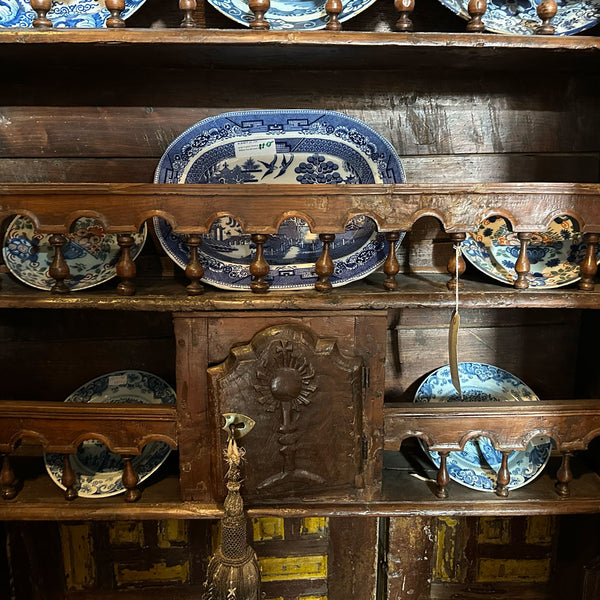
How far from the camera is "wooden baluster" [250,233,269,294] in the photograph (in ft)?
2.89

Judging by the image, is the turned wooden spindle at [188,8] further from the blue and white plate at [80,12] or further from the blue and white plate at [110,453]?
the blue and white plate at [110,453]

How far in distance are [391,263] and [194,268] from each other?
13.7 inches

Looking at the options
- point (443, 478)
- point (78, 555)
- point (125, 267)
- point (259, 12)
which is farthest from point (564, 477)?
point (78, 555)

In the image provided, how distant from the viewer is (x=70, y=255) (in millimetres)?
1033

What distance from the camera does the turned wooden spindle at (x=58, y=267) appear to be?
88cm

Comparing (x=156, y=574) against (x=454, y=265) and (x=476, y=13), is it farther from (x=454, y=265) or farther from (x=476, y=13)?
(x=476, y=13)

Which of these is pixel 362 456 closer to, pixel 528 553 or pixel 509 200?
pixel 509 200

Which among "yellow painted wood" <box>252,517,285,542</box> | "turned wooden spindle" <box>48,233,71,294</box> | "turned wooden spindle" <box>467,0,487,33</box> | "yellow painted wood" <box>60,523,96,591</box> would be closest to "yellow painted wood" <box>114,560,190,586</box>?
"yellow painted wood" <box>60,523,96,591</box>

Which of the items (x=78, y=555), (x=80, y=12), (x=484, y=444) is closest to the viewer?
(x=80, y=12)

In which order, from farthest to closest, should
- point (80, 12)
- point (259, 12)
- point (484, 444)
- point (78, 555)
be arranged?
point (78, 555)
point (484, 444)
point (80, 12)
point (259, 12)

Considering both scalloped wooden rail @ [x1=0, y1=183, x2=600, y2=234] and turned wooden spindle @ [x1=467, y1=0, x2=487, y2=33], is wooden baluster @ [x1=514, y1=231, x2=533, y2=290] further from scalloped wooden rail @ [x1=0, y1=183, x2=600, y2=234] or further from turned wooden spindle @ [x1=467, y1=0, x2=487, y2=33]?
turned wooden spindle @ [x1=467, y1=0, x2=487, y2=33]

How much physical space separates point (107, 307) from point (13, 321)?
0.42 metres

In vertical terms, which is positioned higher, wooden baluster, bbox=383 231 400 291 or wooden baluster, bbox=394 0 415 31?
wooden baluster, bbox=394 0 415 31

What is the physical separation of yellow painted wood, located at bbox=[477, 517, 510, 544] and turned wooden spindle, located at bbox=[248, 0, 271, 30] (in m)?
1.26
